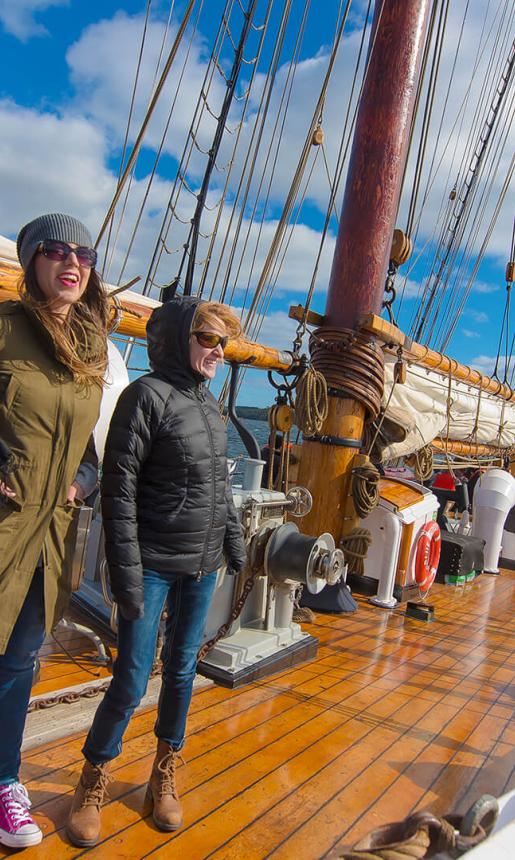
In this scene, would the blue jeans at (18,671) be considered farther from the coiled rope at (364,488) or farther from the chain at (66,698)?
the coiled rope at (364,488)

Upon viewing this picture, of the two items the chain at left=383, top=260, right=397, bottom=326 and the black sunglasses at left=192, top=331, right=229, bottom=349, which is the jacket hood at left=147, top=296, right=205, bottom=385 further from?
the chain at left=383, top=260, right=397, bottom=326

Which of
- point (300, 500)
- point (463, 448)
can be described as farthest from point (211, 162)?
point (300, 500)

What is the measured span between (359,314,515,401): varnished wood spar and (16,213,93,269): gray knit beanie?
3033 millimetres

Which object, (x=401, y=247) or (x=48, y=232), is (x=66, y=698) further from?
(x=401, y=247)

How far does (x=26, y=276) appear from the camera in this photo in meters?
1.48

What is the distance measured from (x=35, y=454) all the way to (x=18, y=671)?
0.53 m

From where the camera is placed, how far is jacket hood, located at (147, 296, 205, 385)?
1.74 m

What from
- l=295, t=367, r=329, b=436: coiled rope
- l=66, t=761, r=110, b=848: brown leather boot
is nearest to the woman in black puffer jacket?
l=66, t=761, r=110, b=848: brown leather boot

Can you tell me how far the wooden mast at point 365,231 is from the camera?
4.36 meters

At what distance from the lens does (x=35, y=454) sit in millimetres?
1432

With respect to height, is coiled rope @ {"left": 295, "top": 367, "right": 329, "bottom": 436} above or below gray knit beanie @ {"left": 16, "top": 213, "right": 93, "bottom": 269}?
above

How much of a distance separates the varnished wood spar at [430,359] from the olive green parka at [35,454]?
3.07m

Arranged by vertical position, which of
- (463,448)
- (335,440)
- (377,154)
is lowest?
(335,440)

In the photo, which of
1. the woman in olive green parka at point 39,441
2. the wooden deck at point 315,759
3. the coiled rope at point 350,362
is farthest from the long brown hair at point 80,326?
the coiled rope at point 350,362
